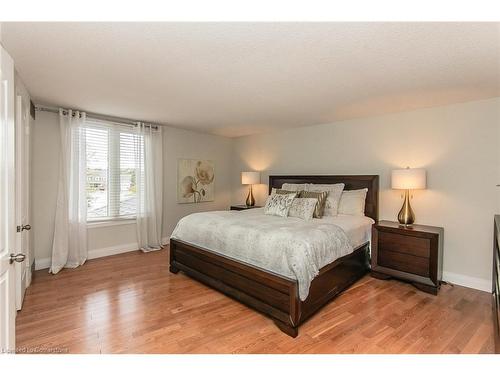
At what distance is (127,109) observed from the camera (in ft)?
12.1

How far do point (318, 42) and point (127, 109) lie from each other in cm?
289

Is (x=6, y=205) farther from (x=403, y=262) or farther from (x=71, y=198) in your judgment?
(x=403, y=262)

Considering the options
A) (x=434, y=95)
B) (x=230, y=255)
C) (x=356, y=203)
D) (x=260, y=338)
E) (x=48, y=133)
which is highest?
(x=434, y=95)

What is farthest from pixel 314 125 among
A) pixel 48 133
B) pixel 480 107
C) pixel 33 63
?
pixel 48 133

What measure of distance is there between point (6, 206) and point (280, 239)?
1.92 meters

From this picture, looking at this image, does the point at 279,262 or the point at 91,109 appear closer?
the point at 279,262

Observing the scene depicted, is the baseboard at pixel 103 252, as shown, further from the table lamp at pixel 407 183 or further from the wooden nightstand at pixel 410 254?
the table lamp at pixel 407 183

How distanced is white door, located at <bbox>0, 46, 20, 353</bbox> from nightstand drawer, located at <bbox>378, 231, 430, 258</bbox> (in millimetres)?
3540

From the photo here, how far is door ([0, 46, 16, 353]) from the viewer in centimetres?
123

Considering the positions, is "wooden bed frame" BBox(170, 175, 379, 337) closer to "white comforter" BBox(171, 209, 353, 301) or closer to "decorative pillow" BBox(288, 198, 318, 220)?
"white comforter" BBox(171, 209, 353, 301)

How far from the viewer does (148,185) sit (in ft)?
15.0

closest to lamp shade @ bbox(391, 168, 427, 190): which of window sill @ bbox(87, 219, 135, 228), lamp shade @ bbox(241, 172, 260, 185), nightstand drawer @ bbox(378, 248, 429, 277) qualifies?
nightstand drawer @ bbox(378, 248, 429, 277)

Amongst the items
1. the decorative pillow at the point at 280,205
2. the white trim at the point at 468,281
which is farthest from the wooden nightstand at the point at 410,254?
the decorative pillow at the point at 280,205

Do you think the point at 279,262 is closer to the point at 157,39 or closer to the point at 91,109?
the point at 157,39
